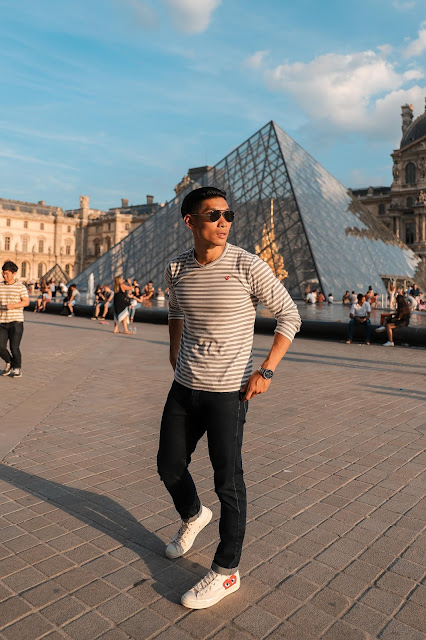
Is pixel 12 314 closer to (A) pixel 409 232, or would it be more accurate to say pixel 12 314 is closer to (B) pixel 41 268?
(A) pixel 409 232

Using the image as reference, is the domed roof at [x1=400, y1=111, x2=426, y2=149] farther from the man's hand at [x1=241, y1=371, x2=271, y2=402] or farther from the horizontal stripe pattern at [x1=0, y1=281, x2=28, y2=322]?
the man's hand at [x1=241, y1=371, x2=271, y2=402]

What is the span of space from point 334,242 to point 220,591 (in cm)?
2244

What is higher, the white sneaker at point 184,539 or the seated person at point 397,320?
the seated person at point 397,320

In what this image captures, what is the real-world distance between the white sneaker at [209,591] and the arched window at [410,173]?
65120mm

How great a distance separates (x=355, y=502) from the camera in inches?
110

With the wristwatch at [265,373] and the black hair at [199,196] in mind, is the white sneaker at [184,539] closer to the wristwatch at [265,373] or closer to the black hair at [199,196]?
the wristwatch at [265,373]

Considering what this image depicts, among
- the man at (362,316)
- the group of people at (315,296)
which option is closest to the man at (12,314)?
the man at (362,316)

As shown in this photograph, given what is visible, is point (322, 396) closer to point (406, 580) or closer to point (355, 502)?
point (355, 502)

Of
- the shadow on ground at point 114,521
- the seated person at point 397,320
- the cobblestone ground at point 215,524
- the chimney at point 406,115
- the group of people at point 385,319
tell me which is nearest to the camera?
the cobblestone ground at point 215,524

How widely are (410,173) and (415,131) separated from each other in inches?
214

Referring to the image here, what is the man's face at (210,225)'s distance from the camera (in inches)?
77.1

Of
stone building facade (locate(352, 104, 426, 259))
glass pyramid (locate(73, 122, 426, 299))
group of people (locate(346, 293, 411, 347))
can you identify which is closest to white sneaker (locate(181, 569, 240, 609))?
group of people (locate(346, 293, 411, 347))

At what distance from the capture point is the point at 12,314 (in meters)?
6.23

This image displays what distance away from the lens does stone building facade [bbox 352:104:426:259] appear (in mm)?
58812
